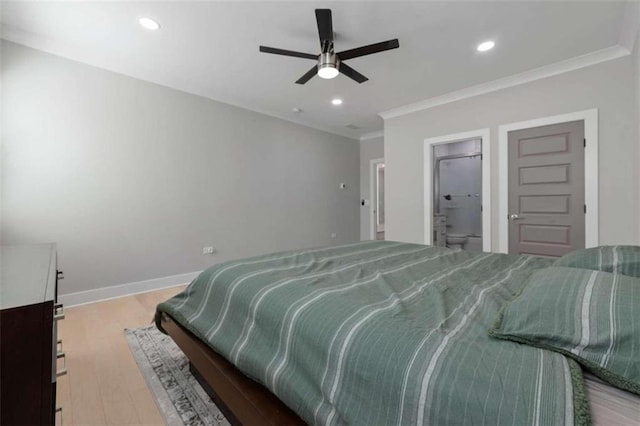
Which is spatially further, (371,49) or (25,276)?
(371,49)

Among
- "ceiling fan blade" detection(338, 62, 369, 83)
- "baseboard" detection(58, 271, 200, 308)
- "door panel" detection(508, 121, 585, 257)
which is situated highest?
"ceiling fan blade" detection(338, 62, 369, 83)

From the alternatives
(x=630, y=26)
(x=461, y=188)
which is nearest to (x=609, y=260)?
(x=630, y=26)

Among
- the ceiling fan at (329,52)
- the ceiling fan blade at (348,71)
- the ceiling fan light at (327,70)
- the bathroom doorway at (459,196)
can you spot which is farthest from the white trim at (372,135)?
the ceiling fan light at (327,70)

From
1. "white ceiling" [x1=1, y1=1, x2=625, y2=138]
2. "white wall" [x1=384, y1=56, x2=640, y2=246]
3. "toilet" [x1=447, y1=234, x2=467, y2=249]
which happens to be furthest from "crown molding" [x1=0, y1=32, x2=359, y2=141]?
"toilet" [x1=447, y1=234, x2=467, y2=249]

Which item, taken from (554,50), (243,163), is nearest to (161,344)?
(243,163)

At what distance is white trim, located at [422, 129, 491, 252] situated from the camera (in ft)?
11.6

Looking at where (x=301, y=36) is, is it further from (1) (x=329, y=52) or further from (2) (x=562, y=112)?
(2) (x=562, y=112)

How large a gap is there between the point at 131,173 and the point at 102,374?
7.38 ft

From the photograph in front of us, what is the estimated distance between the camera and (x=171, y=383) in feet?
5.45

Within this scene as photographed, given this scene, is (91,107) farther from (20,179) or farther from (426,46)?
(426,46)

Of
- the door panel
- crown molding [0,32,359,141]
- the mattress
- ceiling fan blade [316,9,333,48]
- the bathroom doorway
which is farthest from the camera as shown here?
the bathroom doorway

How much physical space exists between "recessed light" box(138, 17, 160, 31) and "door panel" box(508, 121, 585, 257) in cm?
392

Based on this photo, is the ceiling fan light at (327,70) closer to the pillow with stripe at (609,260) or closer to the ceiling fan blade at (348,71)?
the ceiling fan blade at (348,71)

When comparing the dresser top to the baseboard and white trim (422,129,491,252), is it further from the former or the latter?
white trim (422,129,491,252)
